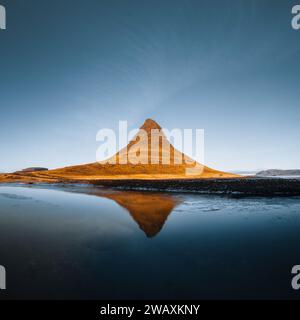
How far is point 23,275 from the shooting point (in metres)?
6.28

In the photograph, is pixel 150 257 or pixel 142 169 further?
pixel 142 169

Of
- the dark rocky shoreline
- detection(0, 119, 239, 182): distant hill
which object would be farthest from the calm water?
detection(0, 119, 239, 182): distant hill

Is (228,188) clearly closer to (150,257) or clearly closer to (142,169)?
(150,257)

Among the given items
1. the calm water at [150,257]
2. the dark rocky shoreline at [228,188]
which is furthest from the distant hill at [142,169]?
the calm water at [150,257]

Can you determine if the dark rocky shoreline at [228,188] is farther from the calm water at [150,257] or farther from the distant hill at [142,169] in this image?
the distant hill at [142,169]

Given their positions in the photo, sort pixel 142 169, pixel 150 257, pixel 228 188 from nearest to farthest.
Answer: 1. pixel 150 257
2. pixel 228 188
3. pixel 142 169

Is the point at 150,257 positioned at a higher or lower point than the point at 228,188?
higher

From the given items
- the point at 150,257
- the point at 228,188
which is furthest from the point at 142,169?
the point at 150,257

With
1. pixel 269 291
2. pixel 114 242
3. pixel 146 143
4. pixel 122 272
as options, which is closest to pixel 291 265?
pixel 269 291

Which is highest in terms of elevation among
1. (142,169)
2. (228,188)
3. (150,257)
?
(142,169)

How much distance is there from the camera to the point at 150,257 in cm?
753

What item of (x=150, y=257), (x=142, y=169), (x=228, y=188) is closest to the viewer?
(x=150, y=257)
